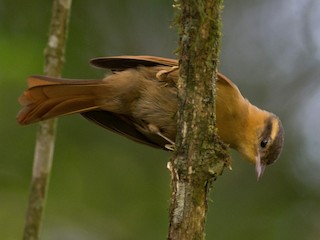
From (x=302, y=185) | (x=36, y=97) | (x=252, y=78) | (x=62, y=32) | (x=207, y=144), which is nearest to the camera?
(x=207, y=144)

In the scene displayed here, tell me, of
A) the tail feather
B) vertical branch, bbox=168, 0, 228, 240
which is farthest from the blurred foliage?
vertical branch, bbox=168, 0, 228, 240

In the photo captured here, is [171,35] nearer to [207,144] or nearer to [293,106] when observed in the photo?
[293,106]

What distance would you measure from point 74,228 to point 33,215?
2.10 metres

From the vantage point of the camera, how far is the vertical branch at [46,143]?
16.6 ft

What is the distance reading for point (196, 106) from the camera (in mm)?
4348

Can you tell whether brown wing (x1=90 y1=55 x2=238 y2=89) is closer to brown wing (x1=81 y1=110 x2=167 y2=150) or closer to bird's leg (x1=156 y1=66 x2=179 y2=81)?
bird's leg (x1=156 y1=66 x2=179 y2=81)

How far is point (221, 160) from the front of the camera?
445 centimetres

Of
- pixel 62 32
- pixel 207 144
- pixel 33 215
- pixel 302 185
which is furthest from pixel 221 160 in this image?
pixel 302 185

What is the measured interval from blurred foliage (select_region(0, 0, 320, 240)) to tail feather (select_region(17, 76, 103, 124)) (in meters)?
0.78

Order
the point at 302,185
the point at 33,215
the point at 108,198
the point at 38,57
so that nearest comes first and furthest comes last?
1. the point at 33,215
2. the point at 38,57
3. the point at 108,198
4. the point at 302,185

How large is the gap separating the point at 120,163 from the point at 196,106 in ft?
10.6

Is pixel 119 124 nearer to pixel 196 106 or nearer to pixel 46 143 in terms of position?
pixel 46 143

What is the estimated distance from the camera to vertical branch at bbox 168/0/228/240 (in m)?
4.31

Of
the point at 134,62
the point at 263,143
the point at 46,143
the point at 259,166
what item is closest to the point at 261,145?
the point at 263,143
